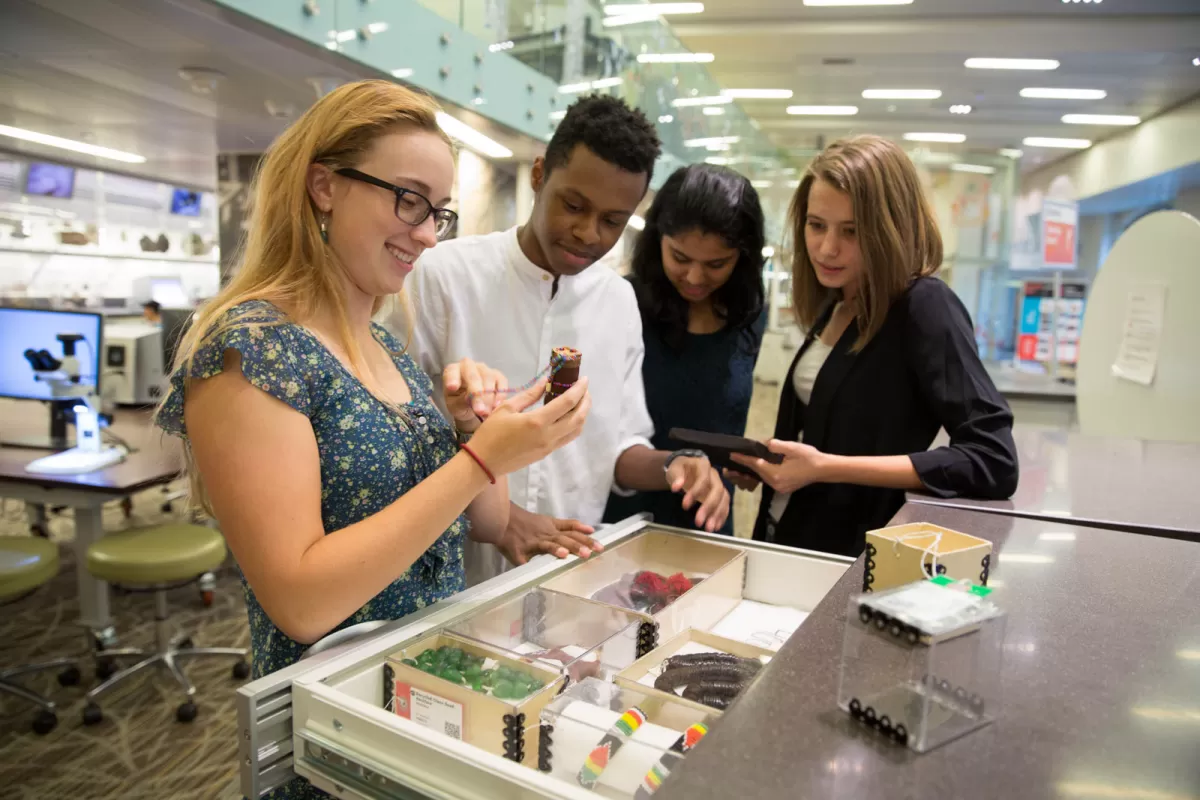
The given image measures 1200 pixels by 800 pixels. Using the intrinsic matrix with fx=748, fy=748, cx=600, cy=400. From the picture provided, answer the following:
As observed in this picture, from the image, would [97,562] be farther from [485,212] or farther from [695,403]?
[485,212]

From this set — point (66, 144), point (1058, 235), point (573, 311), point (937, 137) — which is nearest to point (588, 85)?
point (66, 144)

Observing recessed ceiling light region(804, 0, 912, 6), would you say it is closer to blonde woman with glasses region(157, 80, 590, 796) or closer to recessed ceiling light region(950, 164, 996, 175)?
recessed ceiling light region(950, 164, 996, 175)

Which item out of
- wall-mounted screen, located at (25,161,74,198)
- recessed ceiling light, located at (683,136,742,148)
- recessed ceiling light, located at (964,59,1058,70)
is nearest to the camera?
wall-mounted screen, located at (25,161,74,198)

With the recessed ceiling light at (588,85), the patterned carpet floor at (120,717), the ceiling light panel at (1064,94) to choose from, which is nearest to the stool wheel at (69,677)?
the patterned carpet floor at (120,717)

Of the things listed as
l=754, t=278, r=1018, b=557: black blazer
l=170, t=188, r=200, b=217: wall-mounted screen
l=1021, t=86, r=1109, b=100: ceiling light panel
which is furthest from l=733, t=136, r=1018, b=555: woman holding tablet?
l=1021, t=86, r=1109, b=100: ceiling light panel

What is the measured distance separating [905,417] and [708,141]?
299 inches

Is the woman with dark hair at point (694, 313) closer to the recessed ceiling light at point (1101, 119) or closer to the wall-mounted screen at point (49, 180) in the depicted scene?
the wall-mounted screen at point (49, 180)

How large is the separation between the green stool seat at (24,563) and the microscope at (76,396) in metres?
0.43

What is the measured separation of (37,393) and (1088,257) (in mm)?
11848

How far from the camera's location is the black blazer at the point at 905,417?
152 cm

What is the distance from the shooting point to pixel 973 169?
25.2ft

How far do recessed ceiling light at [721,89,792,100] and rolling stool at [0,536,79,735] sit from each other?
838cm

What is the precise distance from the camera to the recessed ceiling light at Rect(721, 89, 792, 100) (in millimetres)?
9289

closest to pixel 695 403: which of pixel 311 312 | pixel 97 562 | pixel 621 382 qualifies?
pixel 621 382
